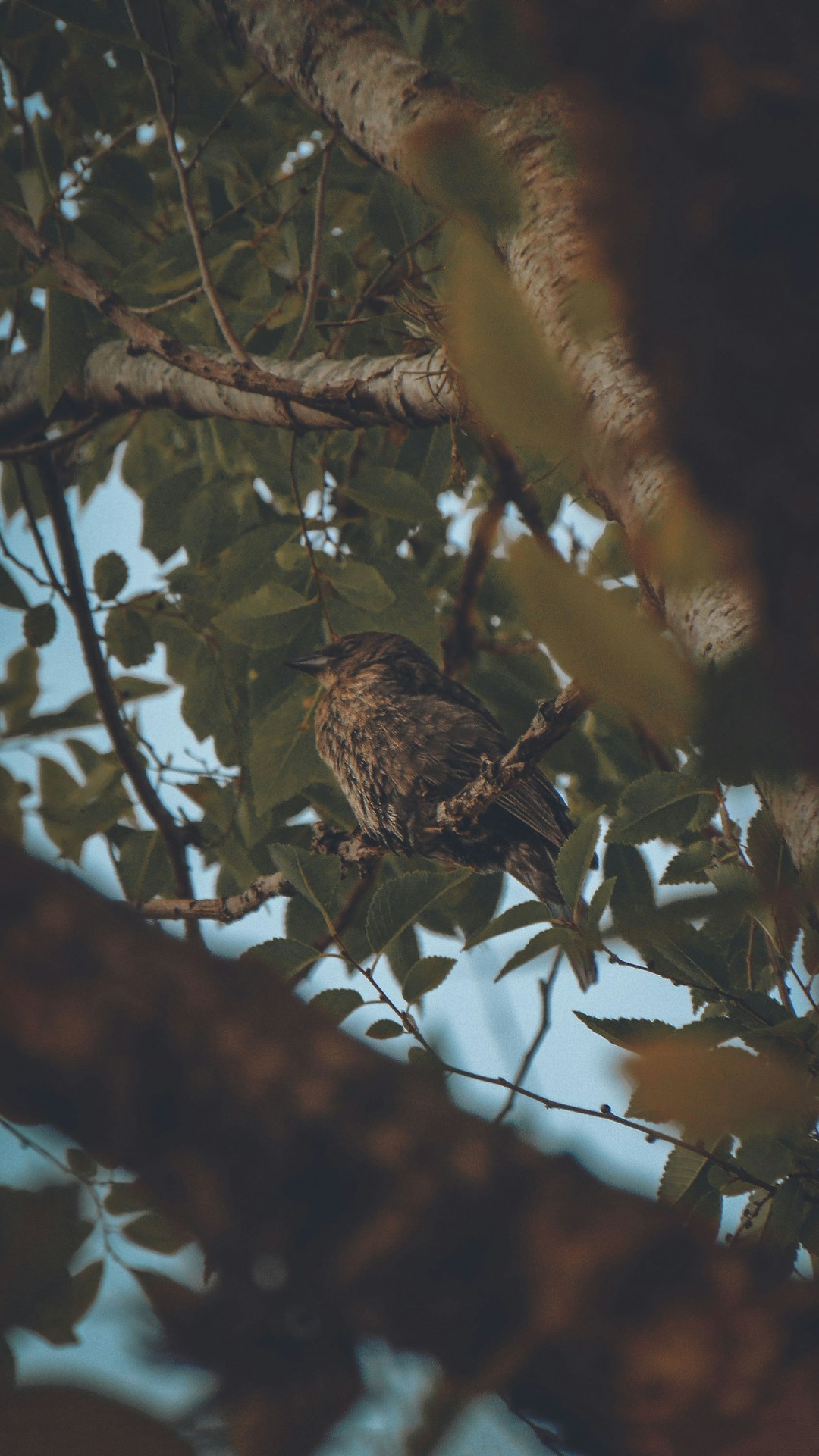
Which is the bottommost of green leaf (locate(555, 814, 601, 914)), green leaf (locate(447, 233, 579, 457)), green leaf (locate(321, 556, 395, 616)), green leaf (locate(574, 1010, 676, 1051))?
green leaf (locate(447, 233, 579, 457))

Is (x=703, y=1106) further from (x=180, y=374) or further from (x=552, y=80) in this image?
(x=180, y=374)

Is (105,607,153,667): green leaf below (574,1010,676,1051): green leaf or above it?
above

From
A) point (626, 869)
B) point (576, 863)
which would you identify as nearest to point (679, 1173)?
point (576, 863)

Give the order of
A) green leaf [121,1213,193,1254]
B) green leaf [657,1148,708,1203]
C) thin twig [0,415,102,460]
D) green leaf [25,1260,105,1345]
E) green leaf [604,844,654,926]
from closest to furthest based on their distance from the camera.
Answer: green leaf [25,1260,105,1345] → green leaf [121,1213,193,1254] → green leaf [657,1148,708,1203] → green leaf [604,844,654,926] → thin twig [0,415,102,460]

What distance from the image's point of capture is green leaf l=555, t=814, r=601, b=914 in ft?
5.03

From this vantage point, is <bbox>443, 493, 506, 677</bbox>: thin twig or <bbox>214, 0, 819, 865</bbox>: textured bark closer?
<bbox>214, 0, 819, 865</bbox>: textured bark

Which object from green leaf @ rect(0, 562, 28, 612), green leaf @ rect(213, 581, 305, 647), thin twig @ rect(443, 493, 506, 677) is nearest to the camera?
green leaf @ rect(213, 581, 305, 647)

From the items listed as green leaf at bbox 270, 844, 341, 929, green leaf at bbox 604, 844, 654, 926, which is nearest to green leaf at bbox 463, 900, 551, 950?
green leaf at bbox 270, 844, 341, 929

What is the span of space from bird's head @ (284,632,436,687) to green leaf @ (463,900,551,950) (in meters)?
1.45

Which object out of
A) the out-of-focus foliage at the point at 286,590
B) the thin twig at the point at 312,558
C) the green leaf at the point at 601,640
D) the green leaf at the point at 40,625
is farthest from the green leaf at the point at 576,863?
the green leaf at the point at 40,625

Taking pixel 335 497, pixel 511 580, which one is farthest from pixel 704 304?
pixel 335 497

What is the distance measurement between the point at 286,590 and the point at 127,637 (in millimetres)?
630

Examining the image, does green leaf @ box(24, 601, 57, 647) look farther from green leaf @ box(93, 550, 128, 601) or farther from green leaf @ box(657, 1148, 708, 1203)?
green leaf @ box(657, 1148, 708, 1203)

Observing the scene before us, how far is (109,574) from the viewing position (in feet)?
8.75
